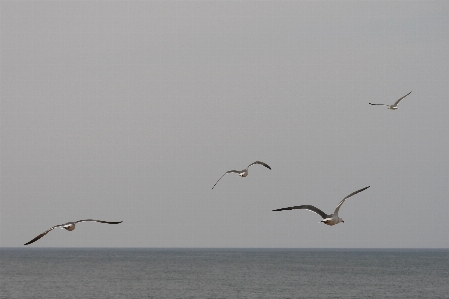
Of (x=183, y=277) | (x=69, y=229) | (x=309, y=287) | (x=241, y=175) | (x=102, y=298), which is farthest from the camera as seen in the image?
(x=183, y=277)

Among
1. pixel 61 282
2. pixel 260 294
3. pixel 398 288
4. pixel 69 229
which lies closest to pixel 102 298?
pixel 260 294

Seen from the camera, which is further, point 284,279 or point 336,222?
point 284,279

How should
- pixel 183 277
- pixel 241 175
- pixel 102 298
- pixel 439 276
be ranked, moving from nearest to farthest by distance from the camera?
pixel 241 175
pixel 102 298
pixel 183 277
pixel 439 276

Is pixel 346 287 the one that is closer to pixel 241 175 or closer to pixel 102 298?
pixel 102 298

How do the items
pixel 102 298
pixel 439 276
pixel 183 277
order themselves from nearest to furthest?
pixel 102 298 → pixel 183 277 → pixel 439 276

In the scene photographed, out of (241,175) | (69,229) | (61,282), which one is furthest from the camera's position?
(61,282)

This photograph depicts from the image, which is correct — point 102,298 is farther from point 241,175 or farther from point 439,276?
point 439,276

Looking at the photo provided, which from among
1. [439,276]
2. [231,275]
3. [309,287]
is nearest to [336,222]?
[309,287]

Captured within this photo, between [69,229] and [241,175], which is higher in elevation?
[241,175]

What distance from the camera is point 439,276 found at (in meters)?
176

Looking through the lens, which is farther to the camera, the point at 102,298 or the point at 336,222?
the point at 102,298

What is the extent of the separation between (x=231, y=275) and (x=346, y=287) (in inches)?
1582

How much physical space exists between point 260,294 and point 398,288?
97.5ft

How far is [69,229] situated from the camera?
2973cm
